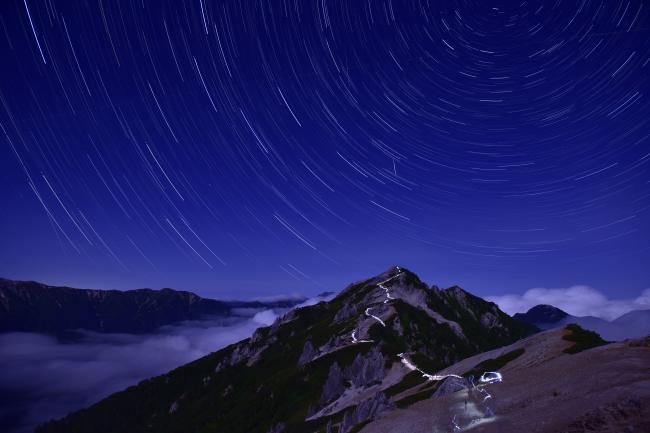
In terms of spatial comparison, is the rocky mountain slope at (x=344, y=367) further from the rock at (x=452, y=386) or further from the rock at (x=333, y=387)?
the rock at (x=452, y=386)

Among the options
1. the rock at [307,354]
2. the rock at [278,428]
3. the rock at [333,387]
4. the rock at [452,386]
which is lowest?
the rock at [278,428]

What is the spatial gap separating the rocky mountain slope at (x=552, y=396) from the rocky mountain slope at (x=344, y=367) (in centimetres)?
1388

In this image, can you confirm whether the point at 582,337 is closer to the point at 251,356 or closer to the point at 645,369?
the point at 645,369

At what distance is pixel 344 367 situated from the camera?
11038cm

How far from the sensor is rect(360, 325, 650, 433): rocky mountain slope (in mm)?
21328

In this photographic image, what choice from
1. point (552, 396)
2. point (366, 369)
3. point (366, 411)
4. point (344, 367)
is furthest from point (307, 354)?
point (552, 396)

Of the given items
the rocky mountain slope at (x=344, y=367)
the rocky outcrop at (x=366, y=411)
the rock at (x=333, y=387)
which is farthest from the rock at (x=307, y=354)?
the rocky outcrop at (x=366, y=411)

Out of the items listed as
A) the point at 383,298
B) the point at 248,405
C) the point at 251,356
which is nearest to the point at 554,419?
the point at 248,405

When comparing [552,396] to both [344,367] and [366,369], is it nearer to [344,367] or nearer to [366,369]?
[366,369]

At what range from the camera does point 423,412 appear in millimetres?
39406

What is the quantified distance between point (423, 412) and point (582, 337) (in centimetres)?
2283

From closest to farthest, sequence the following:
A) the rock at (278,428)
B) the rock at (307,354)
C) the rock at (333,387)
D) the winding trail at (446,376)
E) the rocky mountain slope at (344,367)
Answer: the winding trail at (446,376) → the rocky mountain slope at (344,367) → the rock at (278,428) → the rock at (333,387) → the rock at (307,354)

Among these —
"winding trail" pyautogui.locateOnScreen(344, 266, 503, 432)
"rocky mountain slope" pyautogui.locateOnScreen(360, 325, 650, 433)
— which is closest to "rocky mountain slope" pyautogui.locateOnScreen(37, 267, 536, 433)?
"winding trail" pyautogui.locateOnScreen(344, 266, 503, 432)

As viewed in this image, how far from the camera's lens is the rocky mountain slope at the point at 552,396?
70.0 ft
